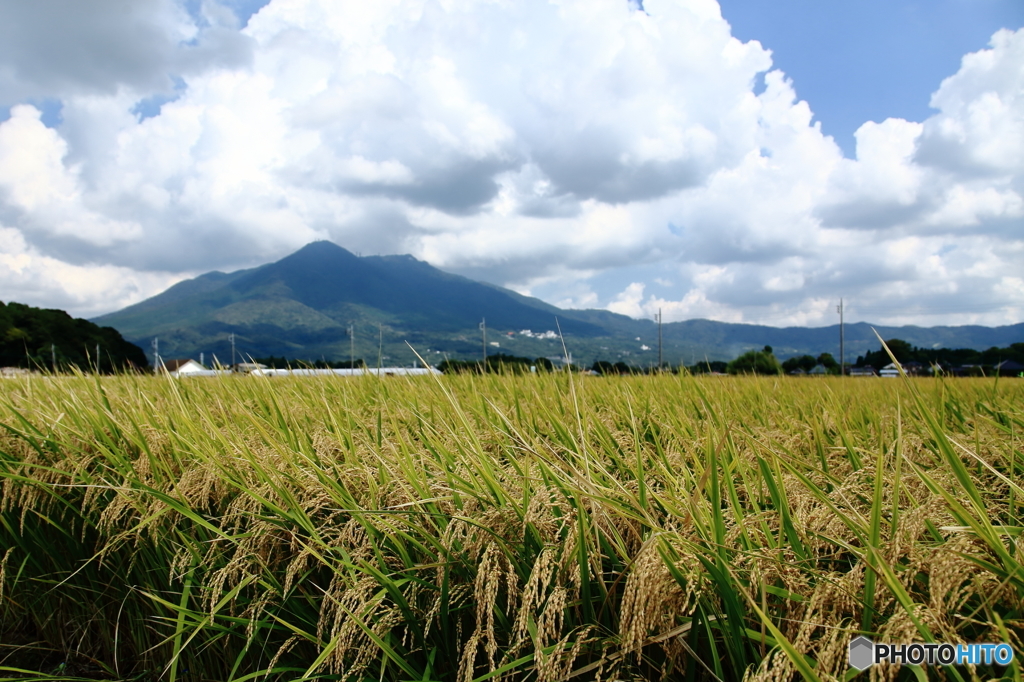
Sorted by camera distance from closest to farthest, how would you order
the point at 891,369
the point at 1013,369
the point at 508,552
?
the point at 508,552
the point at 891,369
the point at 1013,369

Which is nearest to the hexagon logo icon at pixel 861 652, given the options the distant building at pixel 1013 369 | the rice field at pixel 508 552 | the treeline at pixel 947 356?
the rice field at pixel 508 552

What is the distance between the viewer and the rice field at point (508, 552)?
125cm

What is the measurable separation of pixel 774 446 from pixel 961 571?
4.60 ft

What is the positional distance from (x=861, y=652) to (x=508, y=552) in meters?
0.86

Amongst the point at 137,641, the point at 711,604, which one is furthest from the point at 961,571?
the point at 137,641

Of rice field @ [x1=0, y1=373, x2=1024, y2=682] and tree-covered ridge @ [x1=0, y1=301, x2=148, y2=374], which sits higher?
tree-covered ridge @ [x1=0, y1=301, x2=148, y2=374]

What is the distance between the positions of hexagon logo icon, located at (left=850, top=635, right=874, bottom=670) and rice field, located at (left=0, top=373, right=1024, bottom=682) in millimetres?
31

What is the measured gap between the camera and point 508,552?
4.87 ft

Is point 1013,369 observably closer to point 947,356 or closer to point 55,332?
point 947,356

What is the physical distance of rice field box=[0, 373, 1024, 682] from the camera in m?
1.25

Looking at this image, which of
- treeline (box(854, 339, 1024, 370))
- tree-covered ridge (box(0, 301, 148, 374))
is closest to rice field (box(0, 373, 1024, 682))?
treeline (box(854, 339, 1024, 370))

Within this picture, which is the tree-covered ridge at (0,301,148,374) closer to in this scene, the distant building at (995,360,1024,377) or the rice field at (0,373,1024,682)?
the rice field at (0,373,1024,682)

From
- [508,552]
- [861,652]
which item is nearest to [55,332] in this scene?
[508,552]

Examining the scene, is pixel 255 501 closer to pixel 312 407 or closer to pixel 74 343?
pixel 312 407
